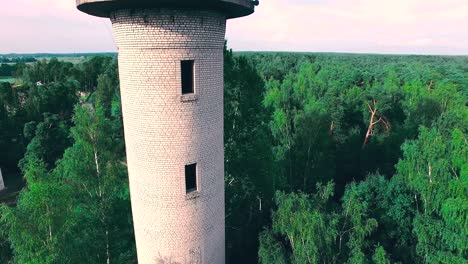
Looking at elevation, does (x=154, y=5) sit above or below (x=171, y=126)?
above

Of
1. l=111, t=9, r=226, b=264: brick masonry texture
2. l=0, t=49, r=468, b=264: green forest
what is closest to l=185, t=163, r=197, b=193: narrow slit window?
l=111, t=9, r=226, b=264: brick masonry texture

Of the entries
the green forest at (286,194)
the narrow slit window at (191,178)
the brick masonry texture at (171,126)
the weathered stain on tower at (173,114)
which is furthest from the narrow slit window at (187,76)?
the green forest at (286,194)

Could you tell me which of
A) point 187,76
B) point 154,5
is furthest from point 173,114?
point 154,5

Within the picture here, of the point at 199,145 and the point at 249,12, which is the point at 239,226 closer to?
the point at 199,145

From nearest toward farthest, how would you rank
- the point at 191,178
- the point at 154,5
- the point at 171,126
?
1. the point at 154,5
2. the point at 171,126
3. the point at 191,178

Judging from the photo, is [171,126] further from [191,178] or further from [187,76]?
[191,178]

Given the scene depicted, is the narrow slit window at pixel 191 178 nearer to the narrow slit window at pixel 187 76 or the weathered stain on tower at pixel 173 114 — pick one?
the weathered stain on tower at pixel 173 114
